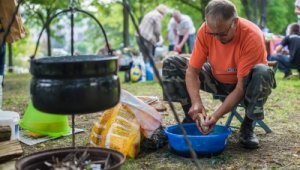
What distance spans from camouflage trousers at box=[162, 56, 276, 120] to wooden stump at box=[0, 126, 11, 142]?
4.07ft

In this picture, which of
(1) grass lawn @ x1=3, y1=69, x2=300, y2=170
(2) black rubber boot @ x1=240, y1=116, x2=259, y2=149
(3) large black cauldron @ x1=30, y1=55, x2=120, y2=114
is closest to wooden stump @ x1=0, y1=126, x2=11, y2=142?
(1) grass lawn @ x1=3, y1=69, x2=300, y2=170

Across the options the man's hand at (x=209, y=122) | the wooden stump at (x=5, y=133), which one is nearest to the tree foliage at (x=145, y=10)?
the wooden stump at (x=5, y=133)

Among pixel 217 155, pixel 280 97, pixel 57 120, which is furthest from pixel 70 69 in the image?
pixel 280 97

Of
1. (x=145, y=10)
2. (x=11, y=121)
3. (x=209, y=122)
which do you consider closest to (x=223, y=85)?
(x=209, y=122)

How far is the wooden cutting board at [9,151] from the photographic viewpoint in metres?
2.68

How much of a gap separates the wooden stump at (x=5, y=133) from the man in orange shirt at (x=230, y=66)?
1.36 metres

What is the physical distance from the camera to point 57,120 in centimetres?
369

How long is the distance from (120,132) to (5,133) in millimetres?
841

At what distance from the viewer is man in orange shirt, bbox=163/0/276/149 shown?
2863mm

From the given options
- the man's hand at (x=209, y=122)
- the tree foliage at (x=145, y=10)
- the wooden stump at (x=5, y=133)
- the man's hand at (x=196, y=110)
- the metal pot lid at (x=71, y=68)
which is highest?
the tree foliage at (x=145, y=10)

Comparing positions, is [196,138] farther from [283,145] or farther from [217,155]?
[283,145]

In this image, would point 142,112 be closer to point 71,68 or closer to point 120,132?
point 120,132

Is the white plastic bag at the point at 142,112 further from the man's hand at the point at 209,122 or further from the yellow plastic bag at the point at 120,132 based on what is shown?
the man's hand at the point at 209,122

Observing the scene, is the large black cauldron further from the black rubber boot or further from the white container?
the black rubber boot
